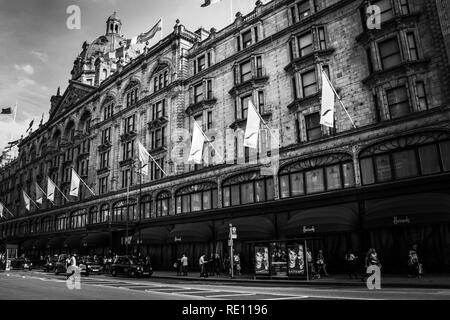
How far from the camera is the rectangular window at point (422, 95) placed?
74.7 feet

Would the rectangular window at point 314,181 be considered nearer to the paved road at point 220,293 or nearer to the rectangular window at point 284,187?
the rectangular window at point 284,187

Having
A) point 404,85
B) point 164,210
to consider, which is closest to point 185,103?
point 164,210

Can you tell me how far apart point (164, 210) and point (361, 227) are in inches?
889

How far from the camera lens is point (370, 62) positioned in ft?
84.7

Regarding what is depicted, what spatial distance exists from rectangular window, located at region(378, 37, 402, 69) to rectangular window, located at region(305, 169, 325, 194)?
29.1 feet

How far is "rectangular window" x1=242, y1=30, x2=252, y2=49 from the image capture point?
35344mm

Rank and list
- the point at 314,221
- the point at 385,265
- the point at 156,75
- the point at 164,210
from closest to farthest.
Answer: the point at 385,265
the point at 314,221
the point at 164,210
the point at 156,75

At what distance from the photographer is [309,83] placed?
29.3 metres

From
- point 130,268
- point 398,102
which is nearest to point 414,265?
point 398,102

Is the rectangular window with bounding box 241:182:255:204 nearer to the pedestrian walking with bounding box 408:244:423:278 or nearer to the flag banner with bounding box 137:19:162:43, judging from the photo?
the pedestrian walking with bounding box 408:244:423:278

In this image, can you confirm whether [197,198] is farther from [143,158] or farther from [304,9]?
[304,9]

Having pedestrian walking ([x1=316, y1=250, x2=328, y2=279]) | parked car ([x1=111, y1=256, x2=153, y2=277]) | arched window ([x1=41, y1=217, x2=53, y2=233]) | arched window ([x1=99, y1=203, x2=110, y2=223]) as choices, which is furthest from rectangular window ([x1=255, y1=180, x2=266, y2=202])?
arched window ([x1=41, y1=217, x2=53, y2=233])

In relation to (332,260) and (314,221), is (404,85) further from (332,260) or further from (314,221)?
(332,260)

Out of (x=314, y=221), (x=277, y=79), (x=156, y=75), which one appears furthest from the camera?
(x=156, y=75)
